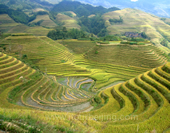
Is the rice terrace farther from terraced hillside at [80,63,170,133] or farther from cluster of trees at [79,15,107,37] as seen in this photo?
cluster of trees at [79,15,107,37]

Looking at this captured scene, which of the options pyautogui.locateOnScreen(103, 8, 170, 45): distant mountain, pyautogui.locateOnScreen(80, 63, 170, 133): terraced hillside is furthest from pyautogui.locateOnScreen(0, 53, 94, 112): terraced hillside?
pyautogui.locateOnScreen(103, 8, 170, 45): distant mountain

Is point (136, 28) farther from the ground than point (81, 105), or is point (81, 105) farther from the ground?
point (136, 28)

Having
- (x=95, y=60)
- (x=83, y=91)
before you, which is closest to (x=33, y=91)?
(x=83, y=91)

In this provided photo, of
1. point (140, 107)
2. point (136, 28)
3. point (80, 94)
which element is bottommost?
point (80, 94)

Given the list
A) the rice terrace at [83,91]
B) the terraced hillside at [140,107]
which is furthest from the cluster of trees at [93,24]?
the terraced hillside at [140,107]

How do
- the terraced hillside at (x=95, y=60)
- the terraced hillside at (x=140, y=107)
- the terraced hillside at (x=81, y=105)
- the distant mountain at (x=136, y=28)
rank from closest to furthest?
the terraced hillside at (x=81, y=105) < the terraced hillside at (x=140, y=107) < the terraced hillside at (x=95, y=60) < the distant mountain at (x=136, y=28)

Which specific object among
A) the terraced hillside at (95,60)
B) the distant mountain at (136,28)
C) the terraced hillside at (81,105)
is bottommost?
the terraced hillside at (81,105)

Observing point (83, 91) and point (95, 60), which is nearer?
point (83, 91)

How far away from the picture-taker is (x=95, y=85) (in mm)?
36406

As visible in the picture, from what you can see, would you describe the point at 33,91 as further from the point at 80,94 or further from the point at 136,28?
the point at 136,28

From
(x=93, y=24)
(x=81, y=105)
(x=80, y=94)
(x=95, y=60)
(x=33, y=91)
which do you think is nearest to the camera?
(x=81, y=105)

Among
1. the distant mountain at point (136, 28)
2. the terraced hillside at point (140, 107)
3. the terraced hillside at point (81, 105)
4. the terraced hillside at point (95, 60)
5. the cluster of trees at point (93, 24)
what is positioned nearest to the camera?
the terraced hillside at point (81, 105)

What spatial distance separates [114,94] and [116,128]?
10.7 m

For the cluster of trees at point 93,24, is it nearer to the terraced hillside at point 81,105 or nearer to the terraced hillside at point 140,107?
A: the terraced hillside at point 81,105
